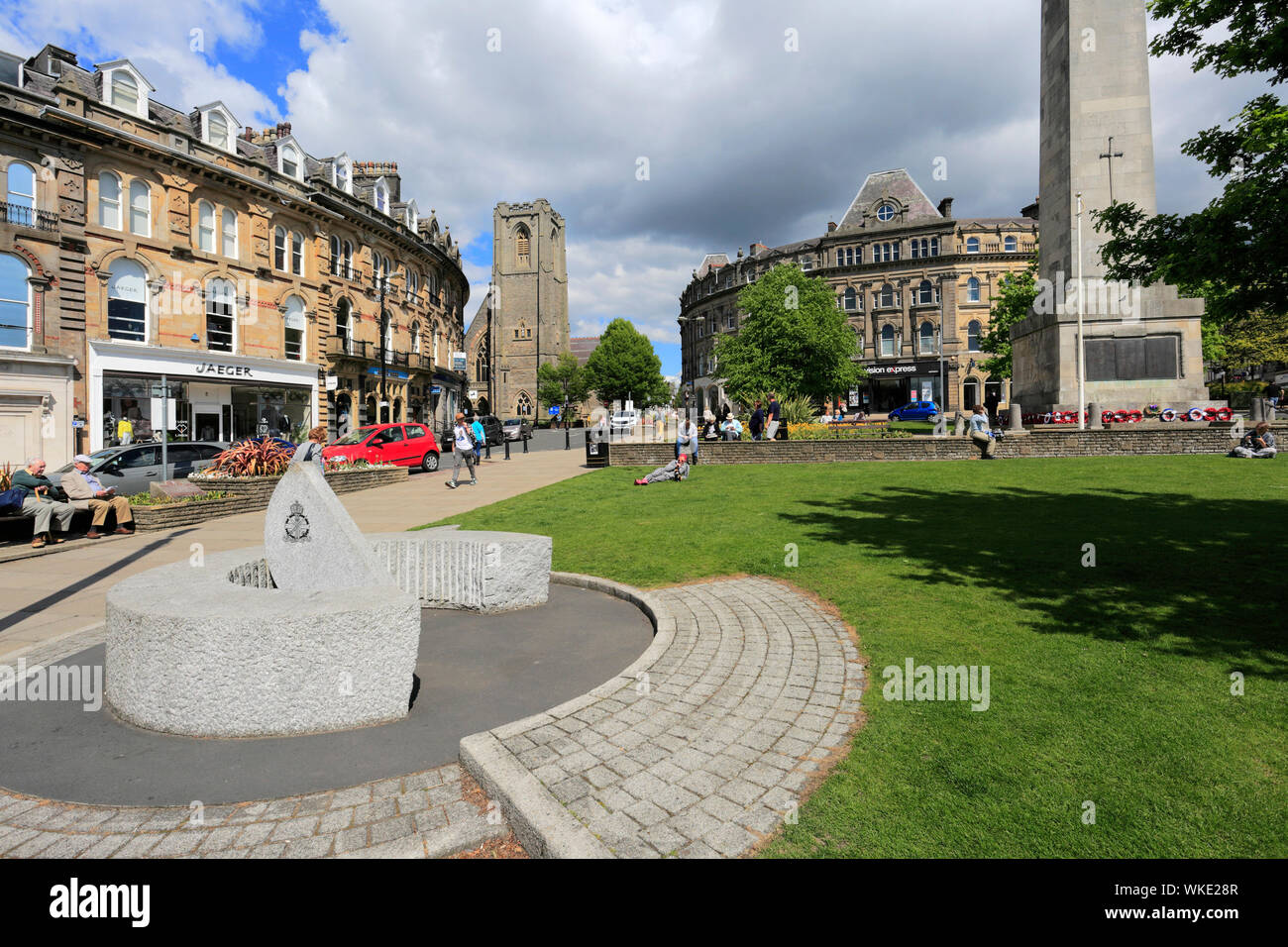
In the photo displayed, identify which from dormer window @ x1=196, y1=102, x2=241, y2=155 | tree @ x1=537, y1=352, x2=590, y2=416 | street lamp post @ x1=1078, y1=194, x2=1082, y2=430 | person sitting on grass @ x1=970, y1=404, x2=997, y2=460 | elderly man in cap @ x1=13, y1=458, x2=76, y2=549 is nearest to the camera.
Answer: elderly man in cap @ x1=13, y1=458, x2=76, y2=549

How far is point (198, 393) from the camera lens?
27828 mm

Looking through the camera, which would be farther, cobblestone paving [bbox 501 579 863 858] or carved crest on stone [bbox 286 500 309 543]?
carved crest on stone [bbox 286 500 309 543]

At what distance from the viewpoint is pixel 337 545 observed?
491 cm

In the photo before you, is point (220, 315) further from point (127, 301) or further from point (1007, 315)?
point (1007, 315)

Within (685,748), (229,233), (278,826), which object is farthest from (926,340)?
(278,826)

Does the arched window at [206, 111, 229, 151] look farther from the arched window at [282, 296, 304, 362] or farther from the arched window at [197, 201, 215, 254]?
the arched window at [282, 296, 304, 362]

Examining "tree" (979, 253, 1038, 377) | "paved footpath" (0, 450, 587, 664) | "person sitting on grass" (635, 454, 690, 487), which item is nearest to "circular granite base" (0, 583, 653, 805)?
"paved footpath" (0, 450, 587, 664)

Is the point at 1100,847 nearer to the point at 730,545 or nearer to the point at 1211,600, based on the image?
the point at 1211,600

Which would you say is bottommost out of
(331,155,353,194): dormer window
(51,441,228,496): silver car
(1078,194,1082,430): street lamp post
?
(51,441,228,496): silver car

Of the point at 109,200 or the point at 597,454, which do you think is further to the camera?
the point at 109,200

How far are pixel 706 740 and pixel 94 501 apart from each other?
12525 millimetres

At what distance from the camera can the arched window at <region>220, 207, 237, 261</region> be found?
95.2 ft

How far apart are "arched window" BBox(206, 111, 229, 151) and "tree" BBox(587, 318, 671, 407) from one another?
5537 cm

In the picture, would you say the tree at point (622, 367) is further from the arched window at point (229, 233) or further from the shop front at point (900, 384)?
the arched window at point (229, 233)
